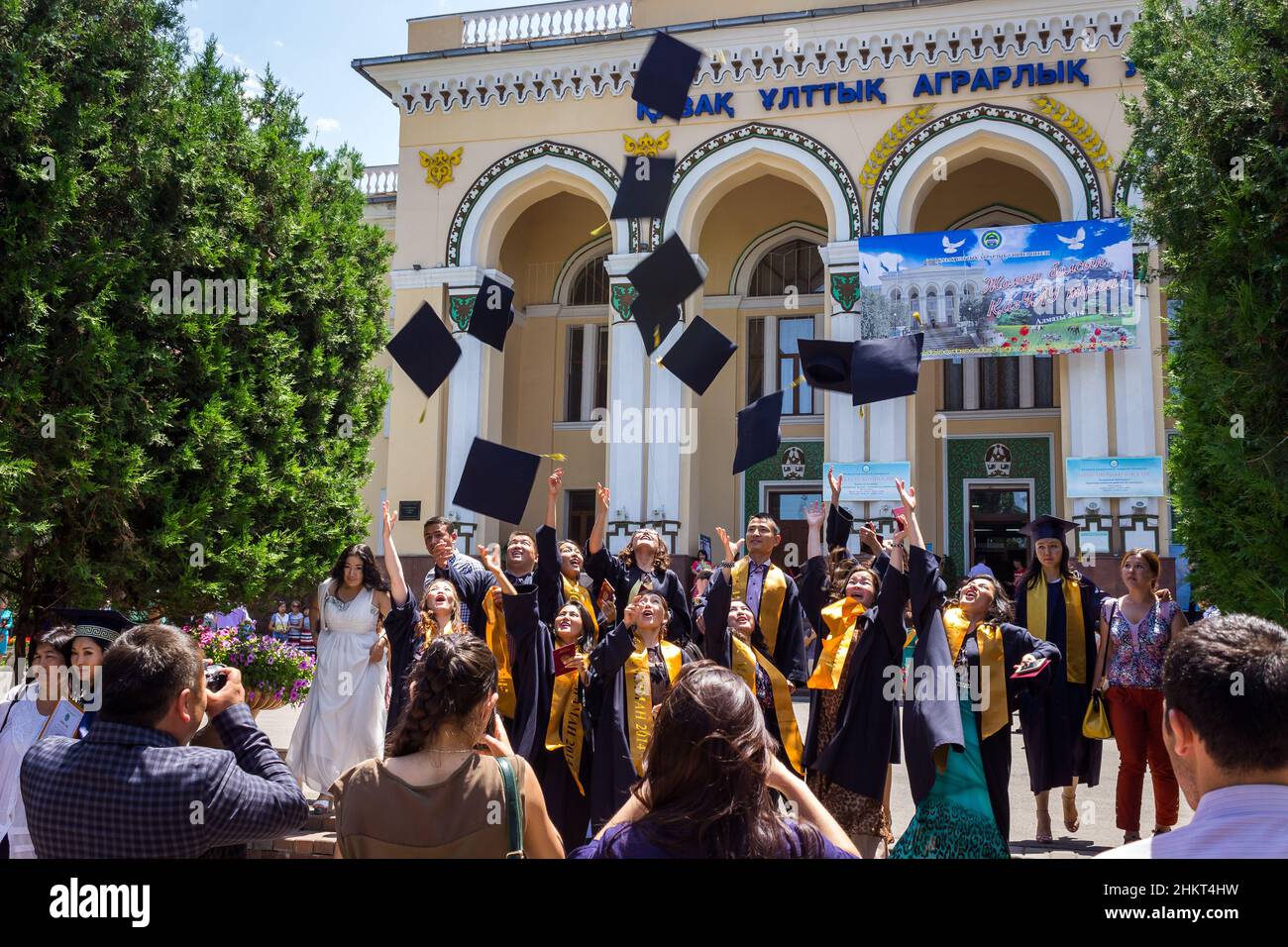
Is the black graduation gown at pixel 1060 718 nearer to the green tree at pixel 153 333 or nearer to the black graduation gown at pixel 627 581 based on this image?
the black graduation gown at pixel 627 581

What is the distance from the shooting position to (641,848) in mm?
2123

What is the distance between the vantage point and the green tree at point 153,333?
5965 mm

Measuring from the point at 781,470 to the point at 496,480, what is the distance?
12.9 meters

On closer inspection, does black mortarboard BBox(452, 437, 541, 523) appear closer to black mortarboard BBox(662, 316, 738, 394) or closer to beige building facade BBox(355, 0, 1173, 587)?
black mortarboard BBox(662, 316, 738, 394)

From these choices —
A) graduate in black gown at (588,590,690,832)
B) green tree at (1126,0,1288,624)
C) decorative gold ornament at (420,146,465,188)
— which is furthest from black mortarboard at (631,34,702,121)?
decorative gold ornament at (420,146,465,188)

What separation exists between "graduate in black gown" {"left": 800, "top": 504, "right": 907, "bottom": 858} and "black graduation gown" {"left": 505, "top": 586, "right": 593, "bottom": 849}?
126cm

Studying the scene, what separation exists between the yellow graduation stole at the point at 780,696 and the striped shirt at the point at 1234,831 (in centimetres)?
395

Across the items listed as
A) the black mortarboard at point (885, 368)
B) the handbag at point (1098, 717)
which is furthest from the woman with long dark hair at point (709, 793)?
the black mortarboard at point (885, 368)

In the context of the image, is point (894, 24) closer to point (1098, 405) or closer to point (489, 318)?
point (1098, 405)

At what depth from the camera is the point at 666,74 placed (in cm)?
984

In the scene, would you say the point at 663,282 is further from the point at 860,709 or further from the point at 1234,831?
the point at 1234,831

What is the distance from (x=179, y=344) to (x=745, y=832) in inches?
241

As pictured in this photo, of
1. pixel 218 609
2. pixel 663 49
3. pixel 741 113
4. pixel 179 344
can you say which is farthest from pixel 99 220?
pixel 741 113

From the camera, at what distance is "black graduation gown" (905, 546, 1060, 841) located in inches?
181
